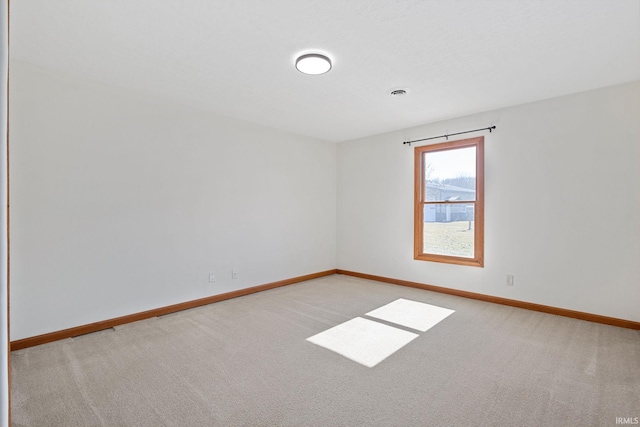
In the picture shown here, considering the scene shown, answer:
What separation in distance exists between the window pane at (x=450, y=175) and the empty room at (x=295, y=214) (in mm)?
28

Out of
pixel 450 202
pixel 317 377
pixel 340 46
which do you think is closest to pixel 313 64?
pixel 340 46

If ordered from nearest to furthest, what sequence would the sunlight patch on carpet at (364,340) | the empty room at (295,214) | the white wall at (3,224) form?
the white wall at (3,224)
the empty room at (295,214)
the sunlight patch on carpet at (364,340)

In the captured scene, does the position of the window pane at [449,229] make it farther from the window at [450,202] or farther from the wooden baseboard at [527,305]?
the wooden baseboard at [527,305]

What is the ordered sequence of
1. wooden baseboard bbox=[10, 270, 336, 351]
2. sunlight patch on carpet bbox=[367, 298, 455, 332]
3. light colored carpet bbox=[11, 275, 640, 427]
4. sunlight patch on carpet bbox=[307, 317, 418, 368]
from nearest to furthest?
light colored carpet bbox=[11, 275, 640, 427]
sunlight patch on carpet bbox=[307, 317, 418, 368]
wooden baseboard bbox=[10, 270, 336, 351]
sunlight patch on carpet bbox=[367, 298, 455, 332]

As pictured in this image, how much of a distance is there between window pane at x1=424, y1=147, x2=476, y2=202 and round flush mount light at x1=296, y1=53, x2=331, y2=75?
245 cm

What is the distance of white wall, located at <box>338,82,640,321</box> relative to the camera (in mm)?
3109

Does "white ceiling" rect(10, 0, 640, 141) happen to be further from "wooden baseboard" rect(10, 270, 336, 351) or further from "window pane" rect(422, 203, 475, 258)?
"wooden baseboard" rect(10, 270, 336, 351)

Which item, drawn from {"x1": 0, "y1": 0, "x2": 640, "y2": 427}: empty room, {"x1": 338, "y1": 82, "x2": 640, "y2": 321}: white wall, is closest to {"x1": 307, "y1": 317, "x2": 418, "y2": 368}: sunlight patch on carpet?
{"x1": 0, "y1": 0, "x2": 640, "y2": 427}: empty room

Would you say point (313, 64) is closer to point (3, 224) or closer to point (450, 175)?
point (3, 224)

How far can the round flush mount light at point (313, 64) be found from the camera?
2.55m

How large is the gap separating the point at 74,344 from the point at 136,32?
2603 mm

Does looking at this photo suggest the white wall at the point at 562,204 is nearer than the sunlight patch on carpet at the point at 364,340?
No

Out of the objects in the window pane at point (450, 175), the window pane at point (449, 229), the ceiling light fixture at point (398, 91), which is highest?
the ceiling light fixture at point (398, 91)

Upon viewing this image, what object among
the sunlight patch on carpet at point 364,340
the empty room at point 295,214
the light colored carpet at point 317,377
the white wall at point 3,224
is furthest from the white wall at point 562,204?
the white wall at point 3,224
